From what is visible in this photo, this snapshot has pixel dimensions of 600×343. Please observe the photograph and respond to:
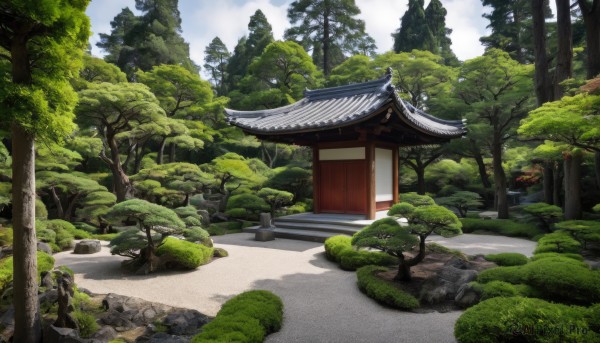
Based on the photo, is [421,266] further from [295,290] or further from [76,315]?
[76,315]

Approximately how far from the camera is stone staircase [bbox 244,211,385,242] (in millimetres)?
11773

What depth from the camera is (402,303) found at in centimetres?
544

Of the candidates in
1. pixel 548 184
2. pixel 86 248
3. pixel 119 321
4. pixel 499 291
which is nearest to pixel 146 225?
pixel 119 321

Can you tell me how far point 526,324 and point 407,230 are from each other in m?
3.14

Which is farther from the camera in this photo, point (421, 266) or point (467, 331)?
point (421, 266)

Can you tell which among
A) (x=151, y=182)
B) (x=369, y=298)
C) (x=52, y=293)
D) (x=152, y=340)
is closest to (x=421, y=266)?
(x=369, y=298)

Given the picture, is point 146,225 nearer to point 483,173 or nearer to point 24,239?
point 24,239

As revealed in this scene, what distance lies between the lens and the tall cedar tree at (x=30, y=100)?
390 cm

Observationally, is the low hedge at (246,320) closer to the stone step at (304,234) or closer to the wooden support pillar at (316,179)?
the stone step at (304,234)

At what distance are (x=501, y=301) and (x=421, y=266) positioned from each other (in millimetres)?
3798

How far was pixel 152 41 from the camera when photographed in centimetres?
3023

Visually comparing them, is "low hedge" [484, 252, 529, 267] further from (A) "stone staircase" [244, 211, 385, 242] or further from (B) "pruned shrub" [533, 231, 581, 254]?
(A) "stone staircase" [244, 211, 385, 242]

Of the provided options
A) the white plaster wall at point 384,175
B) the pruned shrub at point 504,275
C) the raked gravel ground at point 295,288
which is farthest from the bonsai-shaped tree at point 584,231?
the white plaster wall at point 384,175

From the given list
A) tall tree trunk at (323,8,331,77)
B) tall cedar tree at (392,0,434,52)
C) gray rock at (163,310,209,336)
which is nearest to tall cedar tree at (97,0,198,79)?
tall tree trunk at (323,8,331,77)
